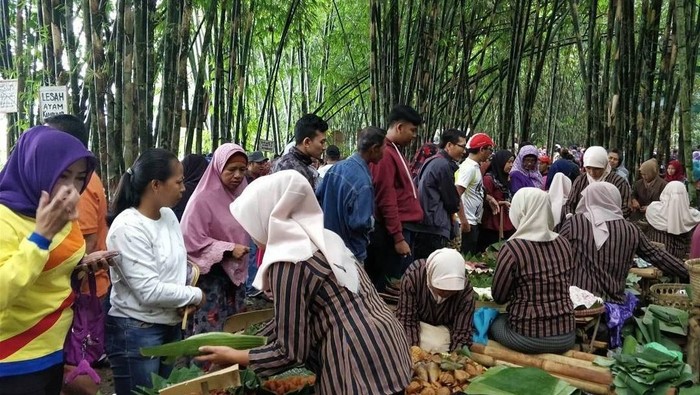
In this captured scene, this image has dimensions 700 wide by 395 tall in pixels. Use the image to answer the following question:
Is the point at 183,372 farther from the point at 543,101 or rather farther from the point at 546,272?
the point at 543,101

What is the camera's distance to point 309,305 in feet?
4.81

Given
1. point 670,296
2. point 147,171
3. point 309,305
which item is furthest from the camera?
point 670,296

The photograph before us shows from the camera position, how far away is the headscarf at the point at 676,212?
171 inches

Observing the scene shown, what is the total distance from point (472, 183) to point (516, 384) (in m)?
2.84

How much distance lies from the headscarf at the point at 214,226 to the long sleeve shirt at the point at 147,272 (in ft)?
1.46

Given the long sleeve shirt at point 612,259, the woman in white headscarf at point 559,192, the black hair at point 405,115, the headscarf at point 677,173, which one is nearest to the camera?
the long sleeve shirt at point 612,259

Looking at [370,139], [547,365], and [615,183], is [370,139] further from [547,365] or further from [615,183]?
[615,183]

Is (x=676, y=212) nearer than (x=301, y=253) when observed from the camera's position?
No

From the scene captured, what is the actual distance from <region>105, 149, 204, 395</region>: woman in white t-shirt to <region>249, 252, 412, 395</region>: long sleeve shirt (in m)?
0.57

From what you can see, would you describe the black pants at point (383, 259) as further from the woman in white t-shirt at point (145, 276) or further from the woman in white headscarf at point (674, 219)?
the woman in white headscarf at point (674, 219)

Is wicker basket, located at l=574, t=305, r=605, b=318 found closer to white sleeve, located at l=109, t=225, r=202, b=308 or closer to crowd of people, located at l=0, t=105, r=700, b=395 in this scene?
crowd of people, located at l=0, t=105, r=700, b=395

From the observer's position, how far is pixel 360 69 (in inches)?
399

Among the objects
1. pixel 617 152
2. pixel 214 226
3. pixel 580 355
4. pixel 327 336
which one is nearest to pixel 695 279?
pixel 580 355

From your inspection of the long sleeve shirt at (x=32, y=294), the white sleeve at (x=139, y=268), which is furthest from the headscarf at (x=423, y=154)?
the long sleeve shirt at (x=32, y=294)
